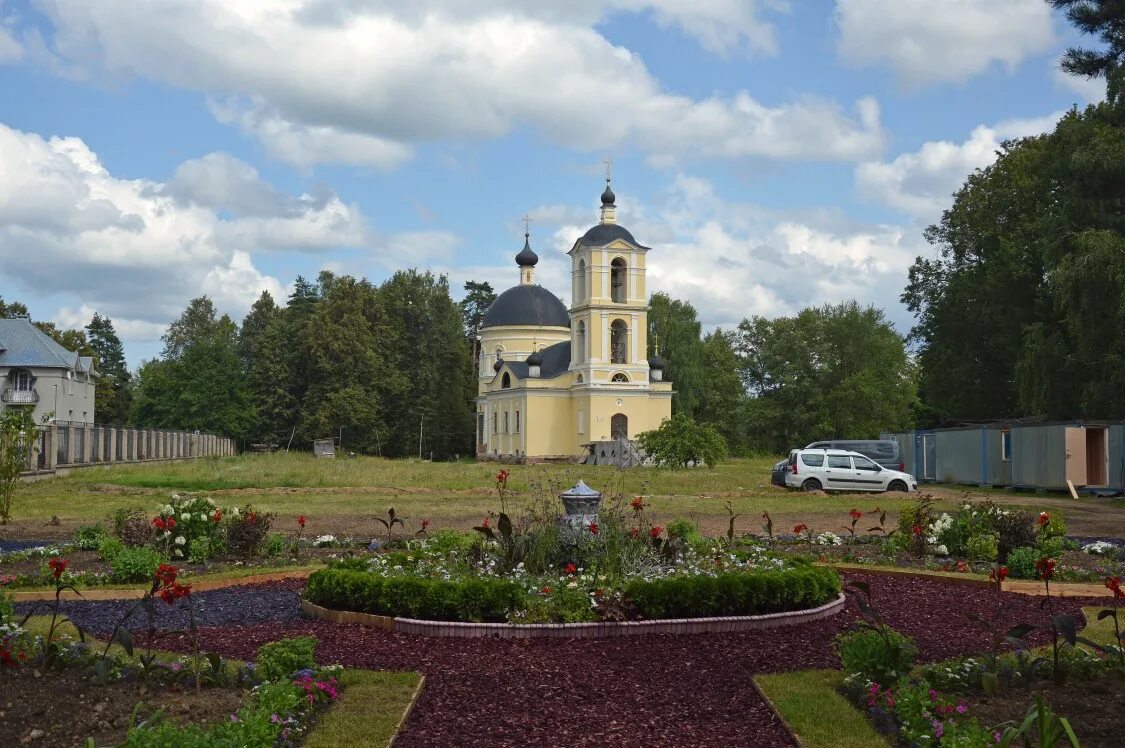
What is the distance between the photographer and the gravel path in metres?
7.14

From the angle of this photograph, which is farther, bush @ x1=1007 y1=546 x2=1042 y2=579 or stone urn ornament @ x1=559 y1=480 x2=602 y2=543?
bush @ x1=1007 y1=546 x2=1042 y2=579

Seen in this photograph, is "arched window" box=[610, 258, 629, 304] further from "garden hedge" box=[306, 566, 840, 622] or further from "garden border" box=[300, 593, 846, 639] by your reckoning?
"garden border" box=[300, 593, 846, 639]

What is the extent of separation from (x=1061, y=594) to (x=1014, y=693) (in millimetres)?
5901

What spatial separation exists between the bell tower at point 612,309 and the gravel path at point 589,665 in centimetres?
5116

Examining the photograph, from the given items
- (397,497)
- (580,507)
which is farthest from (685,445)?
(580,507)

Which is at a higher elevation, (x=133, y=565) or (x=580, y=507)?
(x=580, y=507)

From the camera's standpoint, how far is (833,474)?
1297 inches

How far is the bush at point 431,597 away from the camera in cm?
998

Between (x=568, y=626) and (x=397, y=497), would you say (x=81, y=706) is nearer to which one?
(x=568, y=626)

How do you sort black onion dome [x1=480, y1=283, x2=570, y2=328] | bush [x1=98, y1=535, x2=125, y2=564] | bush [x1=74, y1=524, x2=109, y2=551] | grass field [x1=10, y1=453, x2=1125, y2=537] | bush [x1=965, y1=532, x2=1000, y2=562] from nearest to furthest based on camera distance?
bush [x1=98, y1=535, x2=125, y2=564]
bush [x1=965, y1=532, x2=1000, y2=562]
bush [x1=74, y1=524, x2=109, y2=551]
grass field [x1=10, y1=453, x2=1125, y2=537]
black onion dome [x1=480, y1=283, x2=570, y2=328]

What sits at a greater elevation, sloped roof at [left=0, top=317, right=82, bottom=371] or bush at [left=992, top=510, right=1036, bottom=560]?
sloped roof at [left=0, top=317, right=82, bottom=371]

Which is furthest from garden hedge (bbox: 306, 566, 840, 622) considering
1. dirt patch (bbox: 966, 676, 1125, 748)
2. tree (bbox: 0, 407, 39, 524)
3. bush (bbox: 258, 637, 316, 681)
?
tree (bbox: 0, 407, 39, 524)

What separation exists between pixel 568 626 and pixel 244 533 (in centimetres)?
652

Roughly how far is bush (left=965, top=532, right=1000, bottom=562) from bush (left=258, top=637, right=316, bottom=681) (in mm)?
9681
